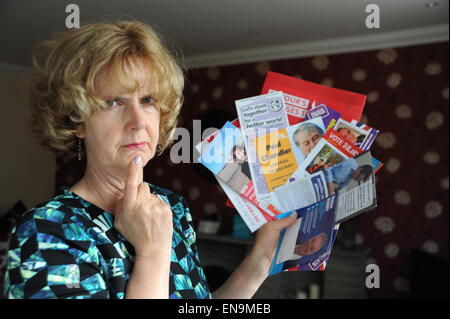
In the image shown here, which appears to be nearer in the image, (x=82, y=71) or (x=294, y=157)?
(x=82, y=71)

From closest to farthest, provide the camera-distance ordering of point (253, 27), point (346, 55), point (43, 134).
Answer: point (43, 134), point (253, 27), point (346, 55)

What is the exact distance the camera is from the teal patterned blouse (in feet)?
1.84

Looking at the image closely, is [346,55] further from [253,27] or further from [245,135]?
[245,135]

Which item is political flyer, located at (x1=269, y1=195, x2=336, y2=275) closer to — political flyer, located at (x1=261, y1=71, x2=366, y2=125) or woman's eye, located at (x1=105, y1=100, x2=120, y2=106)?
political flyer, located at (x1=261, y1=71, x2=366, y2=125)

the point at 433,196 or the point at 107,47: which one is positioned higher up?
the point at 433,196

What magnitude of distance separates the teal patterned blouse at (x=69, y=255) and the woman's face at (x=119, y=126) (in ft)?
0.34

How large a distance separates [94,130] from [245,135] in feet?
1.07

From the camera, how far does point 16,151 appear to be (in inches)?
199

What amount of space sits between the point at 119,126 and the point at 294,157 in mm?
398

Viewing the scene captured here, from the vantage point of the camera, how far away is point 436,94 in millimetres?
3168

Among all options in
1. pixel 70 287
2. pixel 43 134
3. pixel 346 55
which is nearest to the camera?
pixel 70 287

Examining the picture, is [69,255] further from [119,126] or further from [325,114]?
[325,114]

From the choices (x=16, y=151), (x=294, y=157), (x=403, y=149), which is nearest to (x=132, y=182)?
(x=294, y=157)

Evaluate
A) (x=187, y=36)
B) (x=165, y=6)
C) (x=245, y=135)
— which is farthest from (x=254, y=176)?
(x=187, y=36)
